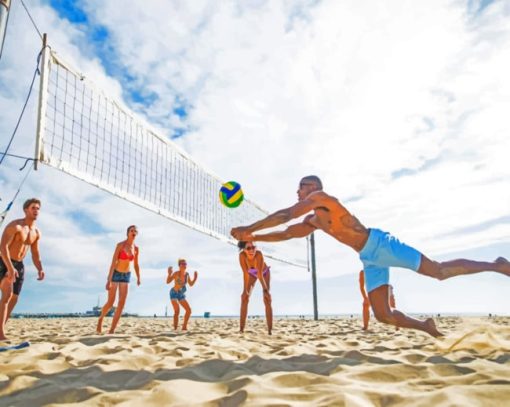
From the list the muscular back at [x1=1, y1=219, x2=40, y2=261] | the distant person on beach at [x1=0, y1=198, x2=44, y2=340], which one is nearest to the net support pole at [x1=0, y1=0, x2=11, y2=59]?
the distant person on beach at [x1=0, y1=198, x2=44, y2=340]

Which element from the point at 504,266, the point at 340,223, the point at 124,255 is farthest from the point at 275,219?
the point at 124,255

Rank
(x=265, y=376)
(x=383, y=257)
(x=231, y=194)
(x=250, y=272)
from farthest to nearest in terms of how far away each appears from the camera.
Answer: (x=250, y=272) → (x=231, y=194) → (x=383, y=257) → (x=265, y=376)

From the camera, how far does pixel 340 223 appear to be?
3367 millimetres

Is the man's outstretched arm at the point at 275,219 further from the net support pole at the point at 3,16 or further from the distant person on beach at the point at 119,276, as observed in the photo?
the distant person on beach at the point at 119,276

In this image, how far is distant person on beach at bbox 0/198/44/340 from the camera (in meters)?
4.16

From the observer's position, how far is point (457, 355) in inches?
103

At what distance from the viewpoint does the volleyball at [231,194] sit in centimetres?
552

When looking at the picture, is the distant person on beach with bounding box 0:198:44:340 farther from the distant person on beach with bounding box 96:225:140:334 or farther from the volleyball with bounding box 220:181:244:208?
the volleyball with bounding box 220:181:244:208

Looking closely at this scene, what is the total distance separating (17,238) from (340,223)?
3.71 meters

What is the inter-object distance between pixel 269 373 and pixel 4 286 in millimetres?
3524

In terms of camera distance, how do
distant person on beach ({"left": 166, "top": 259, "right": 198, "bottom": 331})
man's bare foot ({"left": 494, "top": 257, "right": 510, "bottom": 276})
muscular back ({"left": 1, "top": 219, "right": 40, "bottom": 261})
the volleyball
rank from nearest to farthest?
man's bare foot ({"left": 494, "top": 257, "right": 510, "bottom": 276})
muscular back ({"left": 1, "top": 219, "right": 40, "bottom": 261})
the volleyball
distant person on beach ({"left": 166, "top": 259, "right": 198, "bottom": 331})

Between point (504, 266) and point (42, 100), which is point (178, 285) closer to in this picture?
point (42, 100)

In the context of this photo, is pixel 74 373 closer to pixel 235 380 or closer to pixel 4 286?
pixel 235 380

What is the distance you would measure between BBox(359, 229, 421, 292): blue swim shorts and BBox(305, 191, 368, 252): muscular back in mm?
82
